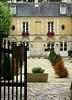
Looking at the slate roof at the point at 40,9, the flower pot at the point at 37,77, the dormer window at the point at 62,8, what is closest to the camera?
the flower pot at the point at 37,77

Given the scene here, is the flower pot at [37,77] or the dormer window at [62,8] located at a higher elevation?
the dormer window at [62,8]

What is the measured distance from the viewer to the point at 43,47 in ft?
98.4

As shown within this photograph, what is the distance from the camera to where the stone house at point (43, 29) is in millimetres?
29922

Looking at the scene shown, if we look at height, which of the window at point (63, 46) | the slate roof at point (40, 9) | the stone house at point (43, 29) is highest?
the slate roof at point (40, 9)

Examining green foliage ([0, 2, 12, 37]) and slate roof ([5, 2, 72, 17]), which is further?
slate roof ([5, 2, 72, 17])

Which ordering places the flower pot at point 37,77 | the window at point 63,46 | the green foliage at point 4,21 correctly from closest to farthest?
the flower pot at point 37,77 → the green foliage at point 4,21 → the window at point 63,46

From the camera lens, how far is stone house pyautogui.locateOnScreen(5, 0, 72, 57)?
29.9m

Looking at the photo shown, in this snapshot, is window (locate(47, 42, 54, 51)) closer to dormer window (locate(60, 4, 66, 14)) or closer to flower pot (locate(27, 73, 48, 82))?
dormer window (locate(60, 4, 66, 14))

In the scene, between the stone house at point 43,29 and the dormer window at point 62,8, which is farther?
the dormer window at point 62,8

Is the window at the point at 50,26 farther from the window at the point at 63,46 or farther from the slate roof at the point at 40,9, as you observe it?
the window at the point at 63,46

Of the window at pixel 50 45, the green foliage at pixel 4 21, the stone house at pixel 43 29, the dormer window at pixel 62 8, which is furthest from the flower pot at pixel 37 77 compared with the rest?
the dormer window at pixel 62 8

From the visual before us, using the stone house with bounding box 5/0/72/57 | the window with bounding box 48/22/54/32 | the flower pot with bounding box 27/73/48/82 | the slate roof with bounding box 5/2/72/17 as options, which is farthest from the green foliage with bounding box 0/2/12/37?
the flower pot with bounding box 27/73/48/82

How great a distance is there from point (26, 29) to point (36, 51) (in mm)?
3126

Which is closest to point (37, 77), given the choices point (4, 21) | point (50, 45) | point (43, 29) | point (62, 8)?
point (4, 21)
